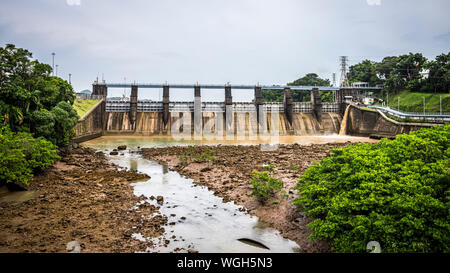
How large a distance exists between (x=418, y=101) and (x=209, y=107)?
107 ft

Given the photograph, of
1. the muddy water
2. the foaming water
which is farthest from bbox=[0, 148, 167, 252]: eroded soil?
the foaming water

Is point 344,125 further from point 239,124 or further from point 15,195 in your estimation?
point 15,195

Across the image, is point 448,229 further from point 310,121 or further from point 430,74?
point 430,74

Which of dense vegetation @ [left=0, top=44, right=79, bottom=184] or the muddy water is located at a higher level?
dense vegetation @ [left=0, top=44, right=79, bottom=184]

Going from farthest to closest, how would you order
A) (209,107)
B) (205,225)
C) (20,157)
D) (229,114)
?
(209,107) < (229,114) < (20,157) < (205,225)

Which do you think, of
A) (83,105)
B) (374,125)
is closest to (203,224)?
(374,125)

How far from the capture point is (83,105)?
4144cm

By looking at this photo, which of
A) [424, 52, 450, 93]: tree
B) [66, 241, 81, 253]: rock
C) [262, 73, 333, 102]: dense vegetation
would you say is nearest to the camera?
[66, 241, 81, 253]: rock

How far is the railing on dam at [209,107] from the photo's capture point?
45562 mm

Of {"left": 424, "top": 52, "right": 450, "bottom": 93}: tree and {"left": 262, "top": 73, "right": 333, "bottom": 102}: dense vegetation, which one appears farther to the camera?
{"left": 262, "top": 73, "right": 333, "bottom": 102}: dense vegetation

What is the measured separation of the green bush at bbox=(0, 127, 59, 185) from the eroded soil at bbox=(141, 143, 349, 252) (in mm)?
7269

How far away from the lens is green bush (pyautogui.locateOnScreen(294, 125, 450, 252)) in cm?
560

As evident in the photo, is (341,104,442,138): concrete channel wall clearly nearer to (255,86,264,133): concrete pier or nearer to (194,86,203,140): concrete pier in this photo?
(255,86,264,133): concrete pier
